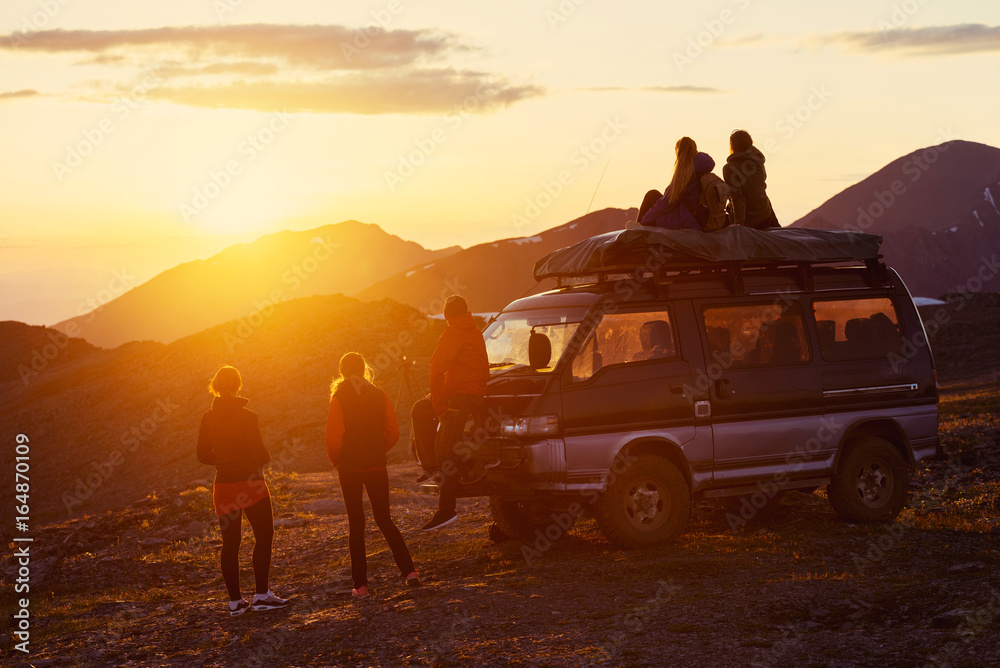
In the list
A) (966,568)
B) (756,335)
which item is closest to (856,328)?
(756,335)

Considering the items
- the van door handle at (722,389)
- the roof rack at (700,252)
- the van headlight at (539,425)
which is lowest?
the van headlight at (539,425)

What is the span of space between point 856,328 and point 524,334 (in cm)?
382

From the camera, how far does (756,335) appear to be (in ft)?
30.9

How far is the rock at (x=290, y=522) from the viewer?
524 inches

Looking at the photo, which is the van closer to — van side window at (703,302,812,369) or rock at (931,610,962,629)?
van side window at (703,302,812,369)

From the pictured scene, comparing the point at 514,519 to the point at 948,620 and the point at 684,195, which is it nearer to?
the point at 684,195

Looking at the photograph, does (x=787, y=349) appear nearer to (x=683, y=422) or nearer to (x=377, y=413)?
(x=683, y=422)

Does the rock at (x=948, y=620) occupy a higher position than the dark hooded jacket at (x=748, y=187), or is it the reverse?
the dark hooded jacket at (x=748, y=187)

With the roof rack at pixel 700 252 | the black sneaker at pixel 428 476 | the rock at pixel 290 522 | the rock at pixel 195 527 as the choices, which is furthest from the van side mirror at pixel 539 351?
the rock at pixel 195 527

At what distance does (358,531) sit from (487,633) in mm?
1919

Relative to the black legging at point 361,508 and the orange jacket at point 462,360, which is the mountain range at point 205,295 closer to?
the orange jacket at point 462,360

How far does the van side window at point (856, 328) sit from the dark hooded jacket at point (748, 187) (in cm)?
128

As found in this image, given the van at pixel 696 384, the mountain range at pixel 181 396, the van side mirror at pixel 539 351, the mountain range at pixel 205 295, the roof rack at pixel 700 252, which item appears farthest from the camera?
the mountain range at pixel 205 295

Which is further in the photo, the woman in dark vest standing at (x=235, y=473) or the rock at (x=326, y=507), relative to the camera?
the rock at (x=326, y=507)
